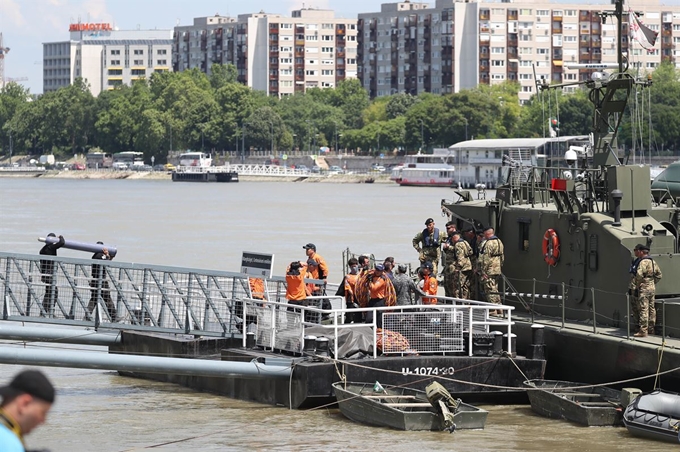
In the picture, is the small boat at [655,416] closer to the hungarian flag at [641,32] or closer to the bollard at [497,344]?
the bollard at [497,344]

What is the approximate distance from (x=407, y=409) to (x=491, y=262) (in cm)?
342

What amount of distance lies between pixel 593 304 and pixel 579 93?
13264 cm

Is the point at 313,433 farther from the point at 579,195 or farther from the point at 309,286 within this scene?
the point at 579,195

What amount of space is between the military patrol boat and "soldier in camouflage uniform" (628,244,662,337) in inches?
6.8

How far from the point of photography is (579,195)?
2133 cm

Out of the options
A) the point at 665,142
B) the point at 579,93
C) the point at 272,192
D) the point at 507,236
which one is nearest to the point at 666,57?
the point at 579,93

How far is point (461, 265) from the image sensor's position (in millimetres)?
21609

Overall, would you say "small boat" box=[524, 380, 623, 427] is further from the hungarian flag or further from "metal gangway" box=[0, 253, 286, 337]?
the hungarian flag

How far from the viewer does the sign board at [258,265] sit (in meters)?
22.2

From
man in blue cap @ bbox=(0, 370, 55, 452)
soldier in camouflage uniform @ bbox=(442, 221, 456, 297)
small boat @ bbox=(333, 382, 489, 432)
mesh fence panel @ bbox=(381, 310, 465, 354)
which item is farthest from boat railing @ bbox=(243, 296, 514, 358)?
man in blue cap @ bbox=(0, 370, 55, 452)

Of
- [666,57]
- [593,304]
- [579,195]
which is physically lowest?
[593,304]

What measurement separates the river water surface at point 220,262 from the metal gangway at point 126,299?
1.13 meters

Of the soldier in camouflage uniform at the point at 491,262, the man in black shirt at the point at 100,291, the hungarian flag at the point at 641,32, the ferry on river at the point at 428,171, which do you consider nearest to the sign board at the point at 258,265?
the man in black shirt at the point at 100,291

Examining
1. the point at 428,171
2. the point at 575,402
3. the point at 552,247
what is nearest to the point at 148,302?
the point at 552,247
